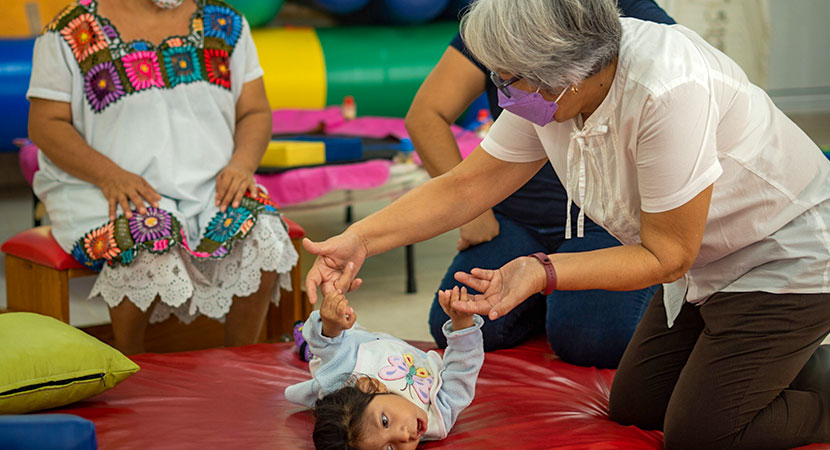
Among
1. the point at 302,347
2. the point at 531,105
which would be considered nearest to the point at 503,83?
the point at 531,105

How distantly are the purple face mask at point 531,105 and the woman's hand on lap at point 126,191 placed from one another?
47.6 inches

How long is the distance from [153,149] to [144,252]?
0.33 meters

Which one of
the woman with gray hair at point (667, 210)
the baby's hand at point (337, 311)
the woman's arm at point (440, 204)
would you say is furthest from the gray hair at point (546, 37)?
the baby's hand at point (337, 311)

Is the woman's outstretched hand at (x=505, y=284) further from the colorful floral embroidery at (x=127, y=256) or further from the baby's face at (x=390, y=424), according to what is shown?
the colorful floral embroidery at (x=127, y=256)

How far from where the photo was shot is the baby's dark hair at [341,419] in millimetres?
1584

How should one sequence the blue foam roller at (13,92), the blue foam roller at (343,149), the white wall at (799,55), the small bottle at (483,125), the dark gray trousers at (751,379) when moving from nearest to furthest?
the dark gray trousers at (751,379) < the blue foam roller at (343,149) < the small bottle at (483,125) < the blue foam roller at (13,92) < the white wall at (799,55)

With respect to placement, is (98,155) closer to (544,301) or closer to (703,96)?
(544,301)

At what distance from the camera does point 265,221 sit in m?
2.50

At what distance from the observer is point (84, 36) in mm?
2488

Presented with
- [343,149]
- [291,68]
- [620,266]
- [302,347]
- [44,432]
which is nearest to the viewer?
[44,432]

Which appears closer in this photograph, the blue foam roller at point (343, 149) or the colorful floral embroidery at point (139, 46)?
the colorful floral embroidery at point (139, 46)

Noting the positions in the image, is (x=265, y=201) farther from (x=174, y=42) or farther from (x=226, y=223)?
(x=174, y=42)

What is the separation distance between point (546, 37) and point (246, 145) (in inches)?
55.8

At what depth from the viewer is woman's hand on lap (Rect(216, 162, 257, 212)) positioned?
250cm
